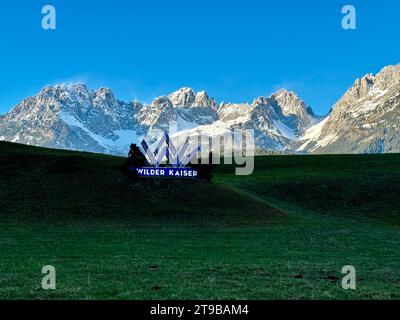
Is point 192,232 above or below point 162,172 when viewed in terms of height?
below

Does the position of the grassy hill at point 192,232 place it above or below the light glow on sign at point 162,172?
below

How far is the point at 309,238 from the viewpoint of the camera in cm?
4712

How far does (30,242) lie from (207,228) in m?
21.4

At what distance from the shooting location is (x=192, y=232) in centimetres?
5188

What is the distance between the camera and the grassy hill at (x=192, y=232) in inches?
894

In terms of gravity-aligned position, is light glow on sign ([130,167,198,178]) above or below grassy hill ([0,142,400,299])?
above

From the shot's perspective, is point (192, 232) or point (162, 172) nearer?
point (192, 232)

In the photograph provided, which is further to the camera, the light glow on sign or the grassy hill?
the light glow on sign

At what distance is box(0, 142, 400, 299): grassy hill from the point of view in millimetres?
22703

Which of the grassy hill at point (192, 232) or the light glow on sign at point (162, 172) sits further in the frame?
the light glow on sign at point (162, 172)
